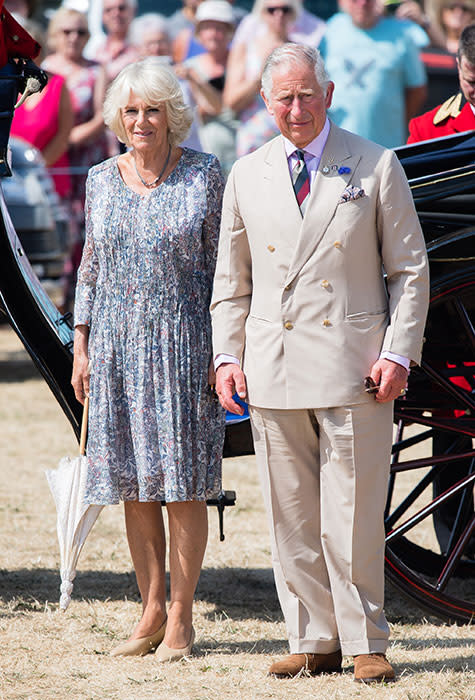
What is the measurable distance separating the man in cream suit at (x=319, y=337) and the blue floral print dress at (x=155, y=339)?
190 mm

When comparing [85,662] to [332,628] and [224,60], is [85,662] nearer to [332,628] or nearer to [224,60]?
[332,628]

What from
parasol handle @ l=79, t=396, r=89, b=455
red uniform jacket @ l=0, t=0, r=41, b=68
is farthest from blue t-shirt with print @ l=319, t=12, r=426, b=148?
parasol handle @ l=79, t=396, r=89, b=455

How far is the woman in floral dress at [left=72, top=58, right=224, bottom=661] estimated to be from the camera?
12.5ft

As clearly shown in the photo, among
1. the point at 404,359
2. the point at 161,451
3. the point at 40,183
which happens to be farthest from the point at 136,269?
the point at 40,183

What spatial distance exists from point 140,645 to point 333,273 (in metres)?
1.39

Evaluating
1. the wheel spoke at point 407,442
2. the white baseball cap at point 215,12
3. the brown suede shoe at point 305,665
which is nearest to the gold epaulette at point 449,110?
the wheel spoke at point 407,442

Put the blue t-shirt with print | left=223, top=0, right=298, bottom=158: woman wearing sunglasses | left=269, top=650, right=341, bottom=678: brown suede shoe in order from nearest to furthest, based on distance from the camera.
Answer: left=269, top=650, right=341, bottom=678: brown suede shoe
the blue t-shirt with print
left=223, top=0, right=298, bottom=158: woman wearing sunglasses

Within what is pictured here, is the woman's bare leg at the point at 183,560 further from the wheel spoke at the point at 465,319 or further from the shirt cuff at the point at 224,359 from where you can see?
the wheel spoke at the point at 465,319

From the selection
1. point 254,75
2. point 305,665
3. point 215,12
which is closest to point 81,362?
point 305,665

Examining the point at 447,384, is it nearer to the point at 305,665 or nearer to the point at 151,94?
the point at 305,665

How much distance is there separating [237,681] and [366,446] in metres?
0.83

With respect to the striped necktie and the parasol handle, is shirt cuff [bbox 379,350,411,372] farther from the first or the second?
the parasol handle

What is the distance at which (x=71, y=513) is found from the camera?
394 cm

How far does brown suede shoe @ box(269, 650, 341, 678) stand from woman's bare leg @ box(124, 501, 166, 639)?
46 cm
